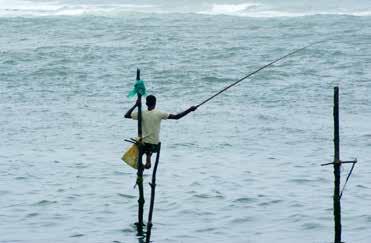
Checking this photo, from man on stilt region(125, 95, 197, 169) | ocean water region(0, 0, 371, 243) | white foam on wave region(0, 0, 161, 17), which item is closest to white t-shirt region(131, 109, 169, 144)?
man on stilt region(125, 95, 197, 169)

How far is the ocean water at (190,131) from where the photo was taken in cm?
1277

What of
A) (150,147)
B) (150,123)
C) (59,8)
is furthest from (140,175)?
(59,8)

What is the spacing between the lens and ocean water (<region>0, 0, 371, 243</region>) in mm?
12766

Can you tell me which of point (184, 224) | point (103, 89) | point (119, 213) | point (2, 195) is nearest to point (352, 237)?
point (184, 224)

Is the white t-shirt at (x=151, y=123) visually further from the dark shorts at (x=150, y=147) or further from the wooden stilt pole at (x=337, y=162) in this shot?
the wooden stilt pole at (x=337, y=162)

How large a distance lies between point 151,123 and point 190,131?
8.24 m

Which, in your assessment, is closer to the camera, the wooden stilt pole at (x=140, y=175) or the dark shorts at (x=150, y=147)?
the wooden stilt pole at (x=140, y=175)

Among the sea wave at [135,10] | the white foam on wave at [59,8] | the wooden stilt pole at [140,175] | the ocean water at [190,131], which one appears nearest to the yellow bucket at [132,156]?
the wooden stilt pole at [140,175]

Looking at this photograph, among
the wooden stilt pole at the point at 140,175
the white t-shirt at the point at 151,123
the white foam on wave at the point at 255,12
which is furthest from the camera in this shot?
the white foam on wave at the point at 255,12

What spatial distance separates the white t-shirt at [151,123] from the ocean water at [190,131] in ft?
5.97

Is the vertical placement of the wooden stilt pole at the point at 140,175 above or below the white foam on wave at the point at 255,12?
below

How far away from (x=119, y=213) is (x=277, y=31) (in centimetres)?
2318

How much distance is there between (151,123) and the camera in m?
10.6

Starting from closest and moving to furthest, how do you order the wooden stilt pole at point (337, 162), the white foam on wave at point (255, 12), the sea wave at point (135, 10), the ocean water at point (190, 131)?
the wooden stilt pole at point (337, 162) < the ocean water at point (190, 131) < the white foam on wave at point (255, 12) < the sea wave at point (135, 10)
